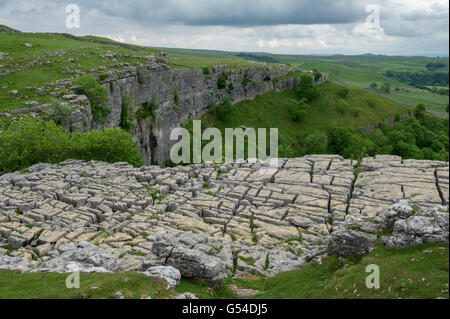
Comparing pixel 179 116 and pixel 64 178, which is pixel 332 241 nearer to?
pixel 64 178

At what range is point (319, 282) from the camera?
50.7 ft

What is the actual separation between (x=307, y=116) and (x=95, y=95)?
251ft


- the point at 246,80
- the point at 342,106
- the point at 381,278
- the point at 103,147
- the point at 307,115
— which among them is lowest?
the point at 381,278

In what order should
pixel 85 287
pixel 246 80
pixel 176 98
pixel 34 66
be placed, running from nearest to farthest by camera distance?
pixel 85 287
pixel 34 66
pixel 176 98
pixel 246 80

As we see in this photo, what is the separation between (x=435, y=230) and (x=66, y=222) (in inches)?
829

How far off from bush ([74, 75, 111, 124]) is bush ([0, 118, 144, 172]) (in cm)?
1323

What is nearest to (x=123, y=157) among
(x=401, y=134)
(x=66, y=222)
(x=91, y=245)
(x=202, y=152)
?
(x=66, y=222)

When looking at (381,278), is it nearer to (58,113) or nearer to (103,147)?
(103,147)

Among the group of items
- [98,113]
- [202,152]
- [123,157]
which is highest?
[98,113]

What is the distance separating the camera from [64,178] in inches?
1140

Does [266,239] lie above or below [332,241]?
below

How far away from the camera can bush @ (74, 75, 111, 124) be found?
168ft

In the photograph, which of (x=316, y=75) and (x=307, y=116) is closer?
(x=307, y=116)

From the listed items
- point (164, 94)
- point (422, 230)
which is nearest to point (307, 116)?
point (164, 94)
